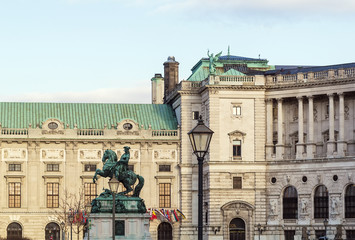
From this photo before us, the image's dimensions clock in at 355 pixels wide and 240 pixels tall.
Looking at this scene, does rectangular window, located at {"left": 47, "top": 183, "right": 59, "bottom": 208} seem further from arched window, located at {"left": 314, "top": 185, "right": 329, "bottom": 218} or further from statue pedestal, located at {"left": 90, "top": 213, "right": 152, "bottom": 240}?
statue pedestal, located at {"left": 90, "top": 213, "right": 152, "bottom": 240}

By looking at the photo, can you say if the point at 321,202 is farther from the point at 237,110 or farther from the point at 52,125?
the point at 52,125

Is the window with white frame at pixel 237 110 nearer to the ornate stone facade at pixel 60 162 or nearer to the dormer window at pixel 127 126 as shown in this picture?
the ornate stone facade at pixel 60 162

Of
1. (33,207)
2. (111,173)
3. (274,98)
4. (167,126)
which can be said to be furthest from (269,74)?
(111,173)

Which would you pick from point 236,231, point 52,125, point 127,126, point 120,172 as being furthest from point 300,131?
point 120,172

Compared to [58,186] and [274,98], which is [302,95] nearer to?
[274,98]

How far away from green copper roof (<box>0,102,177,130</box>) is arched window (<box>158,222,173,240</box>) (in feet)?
37.8

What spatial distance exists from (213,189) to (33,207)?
20.6 m

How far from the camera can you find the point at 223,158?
4518 inches

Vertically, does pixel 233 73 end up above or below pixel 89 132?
above

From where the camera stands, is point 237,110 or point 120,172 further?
→ point 237,110

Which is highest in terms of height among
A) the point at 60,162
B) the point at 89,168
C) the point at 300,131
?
the point at 300,131

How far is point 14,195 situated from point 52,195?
4273mm

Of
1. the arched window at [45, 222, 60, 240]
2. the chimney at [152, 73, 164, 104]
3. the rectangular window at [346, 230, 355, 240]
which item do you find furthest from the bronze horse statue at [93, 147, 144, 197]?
the chimney at [152, 73, 164, 104]

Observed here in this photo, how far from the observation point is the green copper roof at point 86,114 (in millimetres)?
120750
